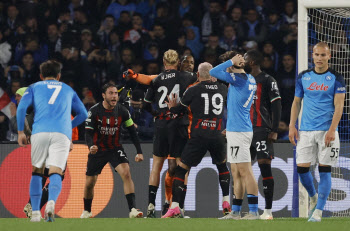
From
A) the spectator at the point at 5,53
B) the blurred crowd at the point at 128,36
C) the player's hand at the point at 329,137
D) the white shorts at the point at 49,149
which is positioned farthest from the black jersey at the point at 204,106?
the spectator at the point at 5,53

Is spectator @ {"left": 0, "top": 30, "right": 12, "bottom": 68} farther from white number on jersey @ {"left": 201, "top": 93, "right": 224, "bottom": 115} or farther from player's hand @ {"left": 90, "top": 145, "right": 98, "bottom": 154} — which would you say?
white number on jersey @ {"left": 201, "top": 93, "right": 224, "bottom": 115}

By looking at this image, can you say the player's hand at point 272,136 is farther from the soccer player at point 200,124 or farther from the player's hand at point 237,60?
the player's hand at point 237,60

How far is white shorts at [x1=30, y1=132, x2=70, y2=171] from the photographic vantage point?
8656 mm

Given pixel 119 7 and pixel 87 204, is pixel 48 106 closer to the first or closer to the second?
pixel 87 204

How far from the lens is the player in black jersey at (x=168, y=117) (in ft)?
35.2

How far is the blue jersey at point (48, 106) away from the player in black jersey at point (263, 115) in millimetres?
2622

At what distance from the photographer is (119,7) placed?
1680cm

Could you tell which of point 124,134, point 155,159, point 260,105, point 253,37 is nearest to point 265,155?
point 260,105

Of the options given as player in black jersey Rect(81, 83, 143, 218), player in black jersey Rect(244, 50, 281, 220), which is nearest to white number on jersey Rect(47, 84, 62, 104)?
player in black jersey Rect(81, 83, 143, 218)

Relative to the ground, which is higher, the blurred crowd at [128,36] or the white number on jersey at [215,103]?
the blurred crowd at [128,36]

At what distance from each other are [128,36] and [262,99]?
22.1ft

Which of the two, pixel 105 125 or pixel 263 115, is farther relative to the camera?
pixel 105 125

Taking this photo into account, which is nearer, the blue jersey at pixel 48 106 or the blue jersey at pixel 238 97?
the blue jersey at pixel 48 106

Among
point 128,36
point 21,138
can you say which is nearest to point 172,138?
point 21,138
